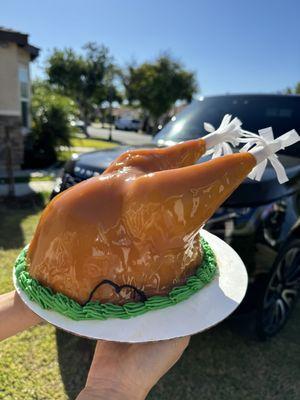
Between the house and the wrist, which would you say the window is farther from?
the wrist

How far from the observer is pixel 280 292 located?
285cm

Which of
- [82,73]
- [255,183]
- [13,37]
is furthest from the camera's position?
[82,73]

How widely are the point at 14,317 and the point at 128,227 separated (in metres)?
0.58

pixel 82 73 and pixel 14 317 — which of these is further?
pixel 82 73

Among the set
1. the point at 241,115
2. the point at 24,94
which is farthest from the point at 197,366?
the point at 24,94

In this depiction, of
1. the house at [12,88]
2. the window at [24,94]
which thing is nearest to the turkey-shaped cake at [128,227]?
the house at [12,88]

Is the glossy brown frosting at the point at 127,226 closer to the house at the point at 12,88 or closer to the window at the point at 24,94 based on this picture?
the house at the point at 12,88

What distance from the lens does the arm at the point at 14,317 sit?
4.12ft

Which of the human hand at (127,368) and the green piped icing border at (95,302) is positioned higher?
the green piped icing border at (95,302)

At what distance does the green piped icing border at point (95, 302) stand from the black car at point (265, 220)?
100cm

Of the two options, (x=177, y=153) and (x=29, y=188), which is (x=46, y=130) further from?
(x=177, y=153)

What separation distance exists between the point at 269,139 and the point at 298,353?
7.23 ft

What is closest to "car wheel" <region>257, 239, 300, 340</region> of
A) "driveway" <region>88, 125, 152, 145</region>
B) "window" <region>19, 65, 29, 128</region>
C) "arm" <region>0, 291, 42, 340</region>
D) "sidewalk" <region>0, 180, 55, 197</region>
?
"arm" <region>0, 291, 42, 340</region>

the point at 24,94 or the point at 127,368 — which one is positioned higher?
the point at 24,94
